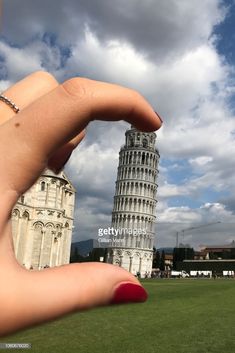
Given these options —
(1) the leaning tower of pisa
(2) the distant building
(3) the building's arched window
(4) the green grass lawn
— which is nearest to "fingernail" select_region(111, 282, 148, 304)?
(4) the green grass lawn

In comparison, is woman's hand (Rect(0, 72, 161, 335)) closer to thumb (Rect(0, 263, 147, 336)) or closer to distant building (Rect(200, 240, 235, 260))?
thumb (Rect(0, 263, 147, 336))

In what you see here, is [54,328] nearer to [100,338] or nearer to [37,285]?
[100,338]

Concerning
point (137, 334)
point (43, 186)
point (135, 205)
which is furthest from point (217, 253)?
point (137, 334)

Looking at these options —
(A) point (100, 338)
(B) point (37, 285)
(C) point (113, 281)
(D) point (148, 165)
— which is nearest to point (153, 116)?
(C) point (113, 281)

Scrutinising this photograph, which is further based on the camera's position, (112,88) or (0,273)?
(112,88)

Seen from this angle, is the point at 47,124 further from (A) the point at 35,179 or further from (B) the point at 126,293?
(B) the point at 126,293

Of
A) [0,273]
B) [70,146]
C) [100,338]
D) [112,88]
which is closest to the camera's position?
[0,273]
